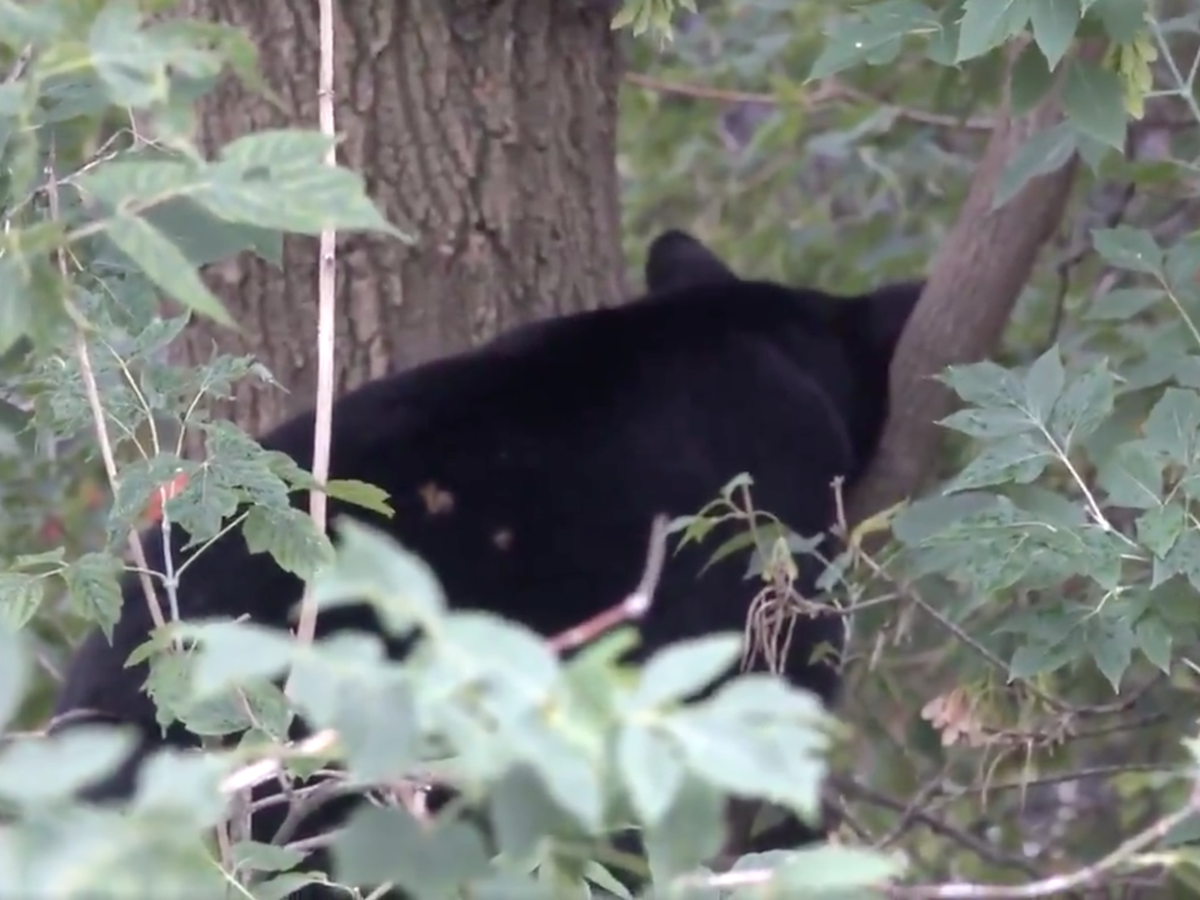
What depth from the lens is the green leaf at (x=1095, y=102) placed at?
1.48m

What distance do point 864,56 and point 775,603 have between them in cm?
50

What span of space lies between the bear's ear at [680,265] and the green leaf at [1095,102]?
90 cm

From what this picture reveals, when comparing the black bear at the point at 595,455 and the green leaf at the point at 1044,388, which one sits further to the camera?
the black bear at the point at 595,455

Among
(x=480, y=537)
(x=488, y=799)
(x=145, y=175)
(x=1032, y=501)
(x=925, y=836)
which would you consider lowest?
(x=925, y=836)

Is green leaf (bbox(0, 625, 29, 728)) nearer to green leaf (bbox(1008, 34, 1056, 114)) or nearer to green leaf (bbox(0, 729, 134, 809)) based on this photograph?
green leaf (bbox(0, 729, 134, 809))

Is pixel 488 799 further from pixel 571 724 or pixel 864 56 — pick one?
pixel 864 56

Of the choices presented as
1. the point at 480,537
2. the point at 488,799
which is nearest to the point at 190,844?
the point at 488,799

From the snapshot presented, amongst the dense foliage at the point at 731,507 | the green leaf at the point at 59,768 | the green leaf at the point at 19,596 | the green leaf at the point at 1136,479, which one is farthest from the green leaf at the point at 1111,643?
the green leaf at the point at 59,768

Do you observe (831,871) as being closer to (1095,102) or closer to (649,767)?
(649,767)

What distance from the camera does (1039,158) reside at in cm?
161

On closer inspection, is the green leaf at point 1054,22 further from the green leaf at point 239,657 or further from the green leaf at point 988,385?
the green leaf at point 239,657

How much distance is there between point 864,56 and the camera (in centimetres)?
154

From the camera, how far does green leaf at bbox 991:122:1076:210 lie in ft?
5.22

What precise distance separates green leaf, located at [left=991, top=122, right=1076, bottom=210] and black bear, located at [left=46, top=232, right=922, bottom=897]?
54cm
